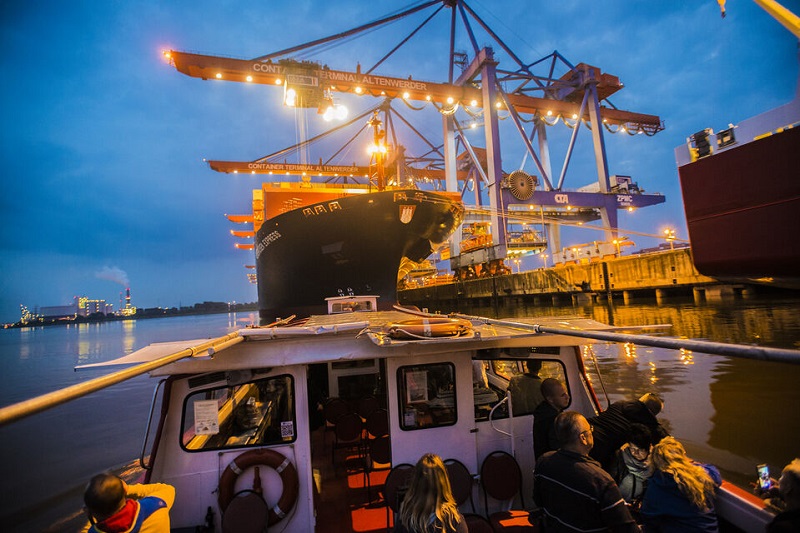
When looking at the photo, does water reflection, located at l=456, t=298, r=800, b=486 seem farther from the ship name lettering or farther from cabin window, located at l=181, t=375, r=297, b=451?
the ship name lettering

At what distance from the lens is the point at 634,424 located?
12.3 ft

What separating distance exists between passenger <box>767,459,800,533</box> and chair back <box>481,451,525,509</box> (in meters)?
2.50

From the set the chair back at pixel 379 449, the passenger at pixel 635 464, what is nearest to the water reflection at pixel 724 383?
the passenger at pixel 635 464

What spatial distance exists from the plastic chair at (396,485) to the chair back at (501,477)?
3.12 feet

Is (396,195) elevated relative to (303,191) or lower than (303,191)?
lower

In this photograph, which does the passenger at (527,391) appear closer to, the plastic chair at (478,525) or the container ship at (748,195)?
the plastic chair at (478,525)

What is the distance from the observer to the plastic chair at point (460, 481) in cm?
Result: 416

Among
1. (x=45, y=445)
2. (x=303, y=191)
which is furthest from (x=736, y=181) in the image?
(x=45, y=445)

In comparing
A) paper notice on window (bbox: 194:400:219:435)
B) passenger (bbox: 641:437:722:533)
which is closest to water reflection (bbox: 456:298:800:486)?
passenger (bbox: 641:437:722:533)

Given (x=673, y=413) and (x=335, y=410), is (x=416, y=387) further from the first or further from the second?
(x=673, y=413)

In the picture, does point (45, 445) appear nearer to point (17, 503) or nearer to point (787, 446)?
point (17, 503)

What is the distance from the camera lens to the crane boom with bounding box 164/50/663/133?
21.8 m

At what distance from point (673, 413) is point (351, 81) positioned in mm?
25253

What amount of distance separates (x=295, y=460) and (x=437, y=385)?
1.95 m
